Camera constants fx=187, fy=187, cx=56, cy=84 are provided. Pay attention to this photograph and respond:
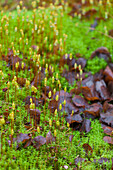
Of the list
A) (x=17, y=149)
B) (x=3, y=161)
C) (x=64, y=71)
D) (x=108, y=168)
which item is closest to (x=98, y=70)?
(x=64, y=71)

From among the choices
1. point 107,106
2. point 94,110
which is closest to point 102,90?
point 107,106

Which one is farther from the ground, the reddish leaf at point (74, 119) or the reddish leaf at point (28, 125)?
the reddish leaf at point (74, 119)

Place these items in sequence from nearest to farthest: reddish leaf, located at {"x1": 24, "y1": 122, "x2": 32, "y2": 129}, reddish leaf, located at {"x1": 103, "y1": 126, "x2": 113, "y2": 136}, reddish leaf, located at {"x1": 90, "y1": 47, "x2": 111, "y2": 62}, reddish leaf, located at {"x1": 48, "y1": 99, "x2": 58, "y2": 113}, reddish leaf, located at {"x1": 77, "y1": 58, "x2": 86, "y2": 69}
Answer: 1. reddish leaf, located at {"x1": 24, "y1": 122, "x2": 32, "y2": 129}
2. reddish leaf, located at {"x1": 103, "y1": 126, "x2": 113, "y2": 136}
3. reddish leaf, located at {"x1": 48, "y1": 99, "x2": 58, "y2": 113}
4. reddish leaf, located at {"x1": 77, "y1": 58, "x2": 86, "y2": 69}
5. reddish leaf, located at {"x1": 90, "y1": 47, "x2": 111, "y2": 62}

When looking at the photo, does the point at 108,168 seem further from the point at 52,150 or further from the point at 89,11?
the point at 89,11

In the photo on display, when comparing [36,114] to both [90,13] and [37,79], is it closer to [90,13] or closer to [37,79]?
[37,79]

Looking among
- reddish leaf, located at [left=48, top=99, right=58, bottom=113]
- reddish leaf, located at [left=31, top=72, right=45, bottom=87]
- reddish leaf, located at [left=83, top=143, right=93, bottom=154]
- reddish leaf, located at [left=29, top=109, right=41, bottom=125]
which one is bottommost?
reddish leaf, located at [left=83, top=143, right=93, bottom=154]

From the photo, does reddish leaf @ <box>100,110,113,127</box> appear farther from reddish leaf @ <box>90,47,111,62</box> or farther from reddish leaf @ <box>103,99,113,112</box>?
reddish leaf @ <box>90,47,111,62</box>

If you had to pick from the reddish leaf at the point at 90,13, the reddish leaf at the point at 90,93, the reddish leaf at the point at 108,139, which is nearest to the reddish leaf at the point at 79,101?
the reddish leaf at the point at 90,93

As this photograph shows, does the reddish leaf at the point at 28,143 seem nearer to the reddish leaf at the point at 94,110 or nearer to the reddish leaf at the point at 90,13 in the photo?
the reddish leaf at the point at 94,110

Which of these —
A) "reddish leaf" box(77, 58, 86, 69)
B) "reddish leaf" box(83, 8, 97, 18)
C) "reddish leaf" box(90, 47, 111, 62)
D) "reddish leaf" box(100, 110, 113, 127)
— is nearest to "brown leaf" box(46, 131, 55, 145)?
"reddish leaf" box(100, 110, 113, 127)

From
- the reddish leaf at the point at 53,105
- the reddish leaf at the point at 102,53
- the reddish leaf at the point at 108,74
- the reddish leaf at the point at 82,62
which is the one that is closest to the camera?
the reddish leaf at the point at 53,105
